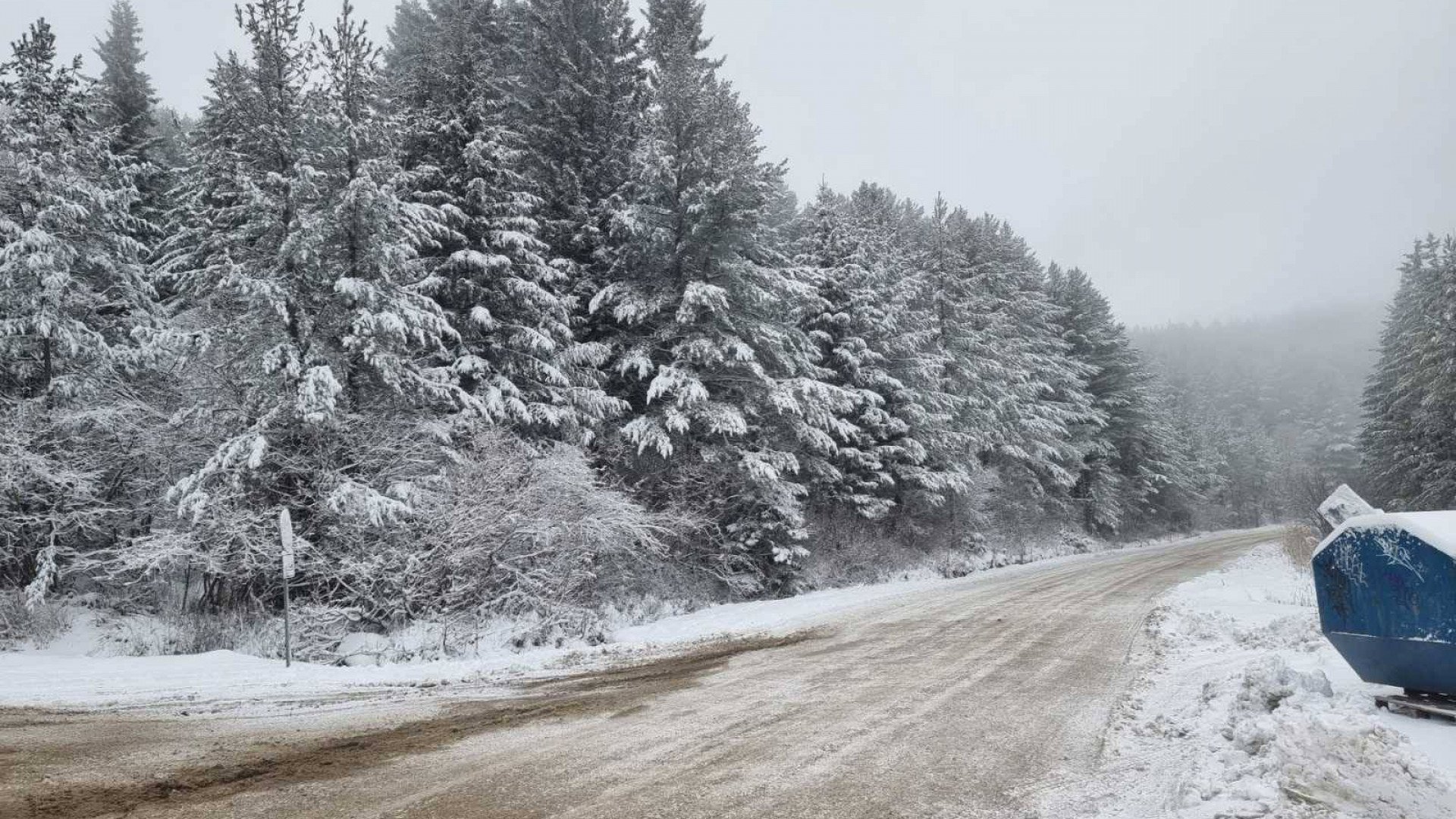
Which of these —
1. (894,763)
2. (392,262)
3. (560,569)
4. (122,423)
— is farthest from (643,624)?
(122,423)

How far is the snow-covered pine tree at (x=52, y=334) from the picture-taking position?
12906mm

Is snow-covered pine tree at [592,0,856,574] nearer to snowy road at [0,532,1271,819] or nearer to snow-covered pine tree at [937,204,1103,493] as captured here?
snowy road at [0,532,1271,819]

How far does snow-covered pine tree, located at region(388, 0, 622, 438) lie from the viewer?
14.5 meters

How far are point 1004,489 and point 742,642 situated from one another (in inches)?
961

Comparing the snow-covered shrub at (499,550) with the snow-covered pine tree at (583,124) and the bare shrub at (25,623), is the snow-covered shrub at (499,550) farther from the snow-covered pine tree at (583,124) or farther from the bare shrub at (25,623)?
the snow-covered pine tree at (583,124)

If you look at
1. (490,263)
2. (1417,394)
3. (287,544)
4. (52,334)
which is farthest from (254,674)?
(1417,394)

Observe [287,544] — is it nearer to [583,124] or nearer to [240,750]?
[240,750]

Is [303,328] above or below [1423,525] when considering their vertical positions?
above

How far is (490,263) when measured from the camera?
14406 mm

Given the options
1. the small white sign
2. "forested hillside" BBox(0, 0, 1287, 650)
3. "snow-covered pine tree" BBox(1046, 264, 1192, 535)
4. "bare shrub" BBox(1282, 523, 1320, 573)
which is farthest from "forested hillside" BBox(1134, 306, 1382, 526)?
the small white sign

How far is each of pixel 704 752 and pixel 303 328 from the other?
10.7 meters

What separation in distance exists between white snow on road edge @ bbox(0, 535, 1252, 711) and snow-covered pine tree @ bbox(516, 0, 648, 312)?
31.2ft

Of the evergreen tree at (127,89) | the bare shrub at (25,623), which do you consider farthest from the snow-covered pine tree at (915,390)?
the evergreen tree at (127,89)

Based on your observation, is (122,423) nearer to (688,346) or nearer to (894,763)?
(688,346)
